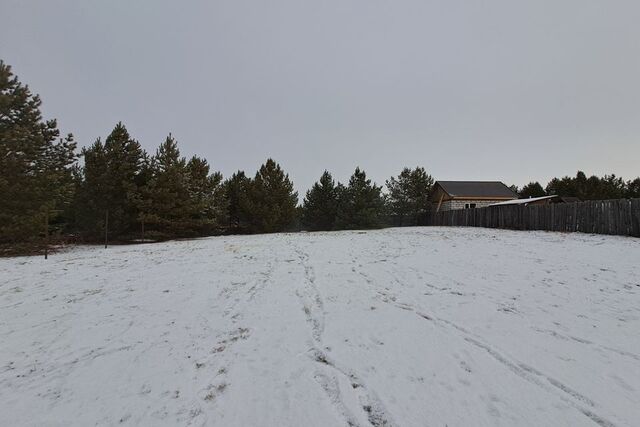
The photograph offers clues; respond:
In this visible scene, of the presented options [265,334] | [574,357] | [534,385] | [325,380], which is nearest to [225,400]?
[325,380]

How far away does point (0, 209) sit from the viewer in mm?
13742

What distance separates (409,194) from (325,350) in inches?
1545

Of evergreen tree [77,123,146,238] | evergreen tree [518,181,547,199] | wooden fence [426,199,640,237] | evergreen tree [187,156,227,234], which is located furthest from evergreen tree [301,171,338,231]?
evergreen tree [518,181,547,199]

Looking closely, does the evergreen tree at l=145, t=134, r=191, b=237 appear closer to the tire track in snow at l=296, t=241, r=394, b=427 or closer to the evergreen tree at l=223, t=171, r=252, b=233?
the evergreen tree at l=223, t=171, r=252, b=233

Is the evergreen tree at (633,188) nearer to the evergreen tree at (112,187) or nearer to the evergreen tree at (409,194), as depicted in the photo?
the evergreen tree at (409,194)

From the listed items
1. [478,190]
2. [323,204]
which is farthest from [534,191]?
[323,204]

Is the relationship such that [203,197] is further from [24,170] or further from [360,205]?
[360,205]

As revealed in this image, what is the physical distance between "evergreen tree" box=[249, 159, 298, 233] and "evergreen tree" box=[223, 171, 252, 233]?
2.24 feet

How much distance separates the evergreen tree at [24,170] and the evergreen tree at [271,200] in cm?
1373

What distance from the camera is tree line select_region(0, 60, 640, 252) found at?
46.7ft

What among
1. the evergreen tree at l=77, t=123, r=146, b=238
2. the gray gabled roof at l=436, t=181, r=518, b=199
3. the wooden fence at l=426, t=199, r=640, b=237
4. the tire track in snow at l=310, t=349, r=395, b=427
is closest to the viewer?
the tire track in snow at l=310, t=349, r=395, b=427

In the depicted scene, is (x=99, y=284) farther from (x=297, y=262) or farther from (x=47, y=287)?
(x=297, y=262)

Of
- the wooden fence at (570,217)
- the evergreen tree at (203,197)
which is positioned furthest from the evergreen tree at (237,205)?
the wooden fence at (570,217)

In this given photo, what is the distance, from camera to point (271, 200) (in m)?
28.1
